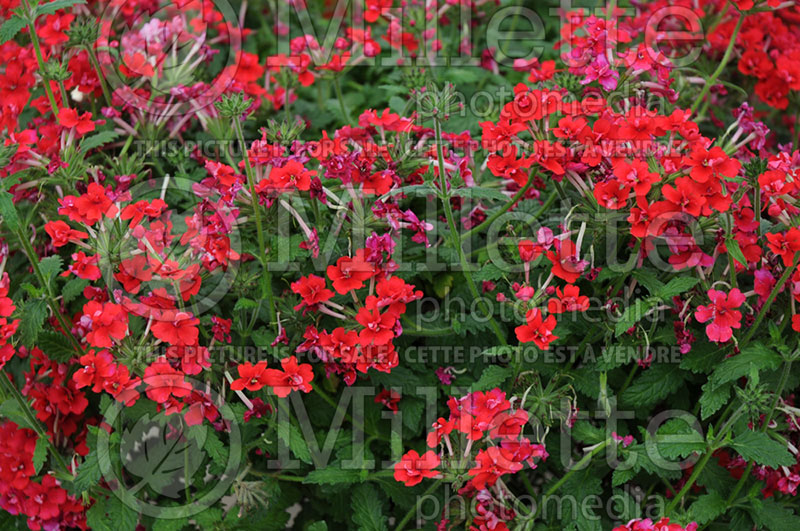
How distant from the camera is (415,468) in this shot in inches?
52.4

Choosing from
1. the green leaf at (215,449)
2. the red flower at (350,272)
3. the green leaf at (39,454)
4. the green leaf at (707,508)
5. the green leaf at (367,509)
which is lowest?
the green leaf at (367,509)

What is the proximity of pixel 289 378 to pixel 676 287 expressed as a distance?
2.27ft

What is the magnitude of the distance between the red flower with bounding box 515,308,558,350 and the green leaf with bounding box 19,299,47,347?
90 cm

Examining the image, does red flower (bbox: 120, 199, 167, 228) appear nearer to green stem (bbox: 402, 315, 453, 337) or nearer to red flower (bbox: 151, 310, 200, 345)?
red flower (bbox: 151, 310, 200, 345)

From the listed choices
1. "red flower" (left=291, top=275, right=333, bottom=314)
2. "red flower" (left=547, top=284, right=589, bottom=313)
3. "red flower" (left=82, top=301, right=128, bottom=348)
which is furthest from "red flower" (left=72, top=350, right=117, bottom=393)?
"red flower" (left=547, top=284, right=589, bottom=313)

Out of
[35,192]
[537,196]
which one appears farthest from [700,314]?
[35,192]

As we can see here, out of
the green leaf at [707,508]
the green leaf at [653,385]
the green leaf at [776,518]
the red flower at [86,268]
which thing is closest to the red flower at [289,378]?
the red flower at [86,268]

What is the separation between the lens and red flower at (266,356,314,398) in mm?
1355

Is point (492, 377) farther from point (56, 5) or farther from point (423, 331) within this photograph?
point (56, 5)

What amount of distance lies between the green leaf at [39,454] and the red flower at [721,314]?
123 centimetres

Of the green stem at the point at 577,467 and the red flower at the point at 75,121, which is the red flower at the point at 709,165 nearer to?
the green stem at the point at 577,467

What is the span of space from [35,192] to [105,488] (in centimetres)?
63

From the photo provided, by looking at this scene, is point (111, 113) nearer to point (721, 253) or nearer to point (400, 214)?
point (400, 214)

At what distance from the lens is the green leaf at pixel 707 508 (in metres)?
1.42
